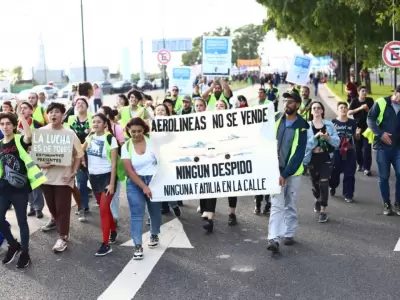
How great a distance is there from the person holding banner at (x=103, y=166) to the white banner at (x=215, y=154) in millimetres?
503

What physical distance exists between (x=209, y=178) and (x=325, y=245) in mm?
1609

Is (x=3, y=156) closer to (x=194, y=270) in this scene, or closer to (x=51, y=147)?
(x=51, y=147)

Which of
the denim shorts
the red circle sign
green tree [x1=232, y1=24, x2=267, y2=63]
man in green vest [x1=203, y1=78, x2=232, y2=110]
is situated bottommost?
the denim shorts

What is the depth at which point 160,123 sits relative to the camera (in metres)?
6.73

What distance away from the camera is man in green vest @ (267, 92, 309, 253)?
6.37 meters

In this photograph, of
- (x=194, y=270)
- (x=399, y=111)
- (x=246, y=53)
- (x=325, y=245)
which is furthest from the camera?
(x=246, y=53)

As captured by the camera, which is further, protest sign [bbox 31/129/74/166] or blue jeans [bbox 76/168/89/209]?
blue jeans [bbox 76/168/89/209]

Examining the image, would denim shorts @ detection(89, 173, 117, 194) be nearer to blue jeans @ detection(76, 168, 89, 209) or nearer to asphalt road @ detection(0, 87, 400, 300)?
asphalt road @ detection(0, 87, 400, 300)

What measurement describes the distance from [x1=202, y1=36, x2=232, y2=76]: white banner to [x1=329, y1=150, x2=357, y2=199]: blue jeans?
20.8 feet

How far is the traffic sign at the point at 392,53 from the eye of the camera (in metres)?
15.5

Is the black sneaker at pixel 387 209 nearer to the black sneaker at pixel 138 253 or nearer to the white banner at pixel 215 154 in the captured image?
the white banner at pixel 215 154

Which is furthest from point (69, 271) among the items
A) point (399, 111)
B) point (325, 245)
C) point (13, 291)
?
point (399, 111)

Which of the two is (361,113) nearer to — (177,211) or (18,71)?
(177,211)

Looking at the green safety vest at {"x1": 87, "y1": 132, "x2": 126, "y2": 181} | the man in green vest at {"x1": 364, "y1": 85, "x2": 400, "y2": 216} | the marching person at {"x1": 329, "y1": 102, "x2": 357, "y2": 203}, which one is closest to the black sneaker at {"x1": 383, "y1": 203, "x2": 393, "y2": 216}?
the man in green vest at {"x1": 364, "y1": 85, "x2": 400, "y2": 216}
